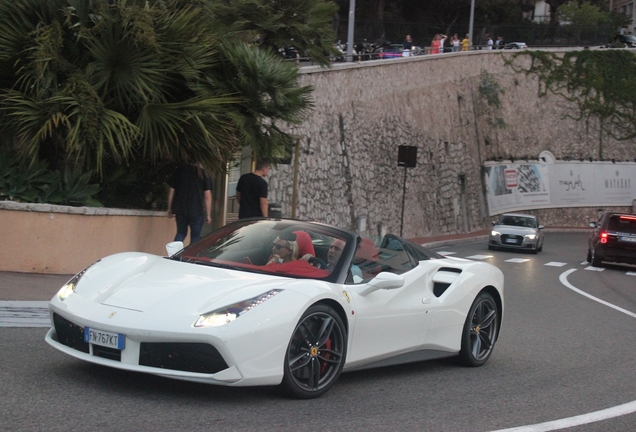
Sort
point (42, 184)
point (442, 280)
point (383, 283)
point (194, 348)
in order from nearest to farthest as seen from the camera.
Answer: point (194, 348)
point (383, 283)
point (442, 280)
point (42, 184)

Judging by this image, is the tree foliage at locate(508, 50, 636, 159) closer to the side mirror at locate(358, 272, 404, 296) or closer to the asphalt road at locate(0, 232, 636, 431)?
the asphalt road at locate(0, 232, 636, 431)

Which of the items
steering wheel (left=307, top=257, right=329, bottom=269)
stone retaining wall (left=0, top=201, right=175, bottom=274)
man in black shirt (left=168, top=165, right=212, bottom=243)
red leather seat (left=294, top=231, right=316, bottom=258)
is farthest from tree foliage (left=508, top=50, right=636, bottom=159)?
steering wheel (left=307, top=257, right=329, bottom=269)

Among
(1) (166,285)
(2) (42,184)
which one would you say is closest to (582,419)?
(1) (166,285)

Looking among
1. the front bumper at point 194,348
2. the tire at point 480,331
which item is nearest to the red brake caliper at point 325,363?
the front bumper at point 194,348

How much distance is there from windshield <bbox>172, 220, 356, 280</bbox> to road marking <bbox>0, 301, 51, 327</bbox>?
6.49 ft

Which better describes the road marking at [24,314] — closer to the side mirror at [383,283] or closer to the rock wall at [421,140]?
the side mirror at [383,283]

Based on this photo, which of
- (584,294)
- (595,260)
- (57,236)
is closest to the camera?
(57,236)

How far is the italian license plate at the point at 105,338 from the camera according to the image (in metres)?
5.30

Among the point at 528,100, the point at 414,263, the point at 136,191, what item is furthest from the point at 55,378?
the point at 528,100

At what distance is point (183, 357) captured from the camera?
17.3 ft

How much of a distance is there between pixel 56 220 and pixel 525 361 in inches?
250

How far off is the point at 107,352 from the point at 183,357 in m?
0.52

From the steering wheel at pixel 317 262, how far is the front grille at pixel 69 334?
184cm

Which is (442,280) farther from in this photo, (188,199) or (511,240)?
(511,240)
